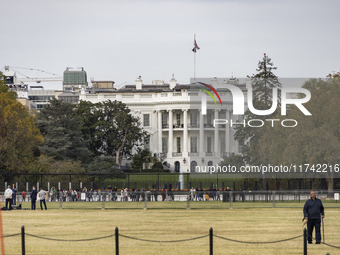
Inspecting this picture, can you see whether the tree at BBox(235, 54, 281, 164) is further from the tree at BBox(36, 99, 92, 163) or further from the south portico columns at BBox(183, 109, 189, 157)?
the south portico columns at BBox(183, 109, 189, 157)

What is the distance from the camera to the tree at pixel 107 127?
126250 mm

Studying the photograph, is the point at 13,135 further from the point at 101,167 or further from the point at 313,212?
the point at 313,212

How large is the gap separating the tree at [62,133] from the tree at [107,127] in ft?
20.9

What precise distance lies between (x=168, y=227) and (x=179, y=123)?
118480 millimetres

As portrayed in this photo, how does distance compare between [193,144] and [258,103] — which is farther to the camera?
[193,144]

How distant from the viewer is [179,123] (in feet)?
520

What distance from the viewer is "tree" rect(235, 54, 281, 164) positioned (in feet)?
306

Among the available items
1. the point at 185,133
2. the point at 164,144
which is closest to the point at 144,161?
the point at 185,133

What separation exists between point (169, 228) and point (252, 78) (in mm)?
68456

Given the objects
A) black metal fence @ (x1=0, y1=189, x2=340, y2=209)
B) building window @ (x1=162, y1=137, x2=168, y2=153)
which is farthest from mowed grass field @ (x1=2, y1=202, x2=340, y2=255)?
building window @ (x1=162, y1=137, x2=168, y2=153)

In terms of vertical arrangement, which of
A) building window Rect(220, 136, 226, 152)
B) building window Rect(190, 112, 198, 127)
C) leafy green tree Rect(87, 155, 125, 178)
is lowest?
leafy green tree Rect(87, 155, 125, 178)

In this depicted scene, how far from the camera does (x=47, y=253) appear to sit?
2959cm

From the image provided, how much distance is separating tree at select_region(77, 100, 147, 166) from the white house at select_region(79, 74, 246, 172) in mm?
16175

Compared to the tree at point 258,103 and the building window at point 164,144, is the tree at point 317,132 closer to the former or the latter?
the tree at point 258,103
